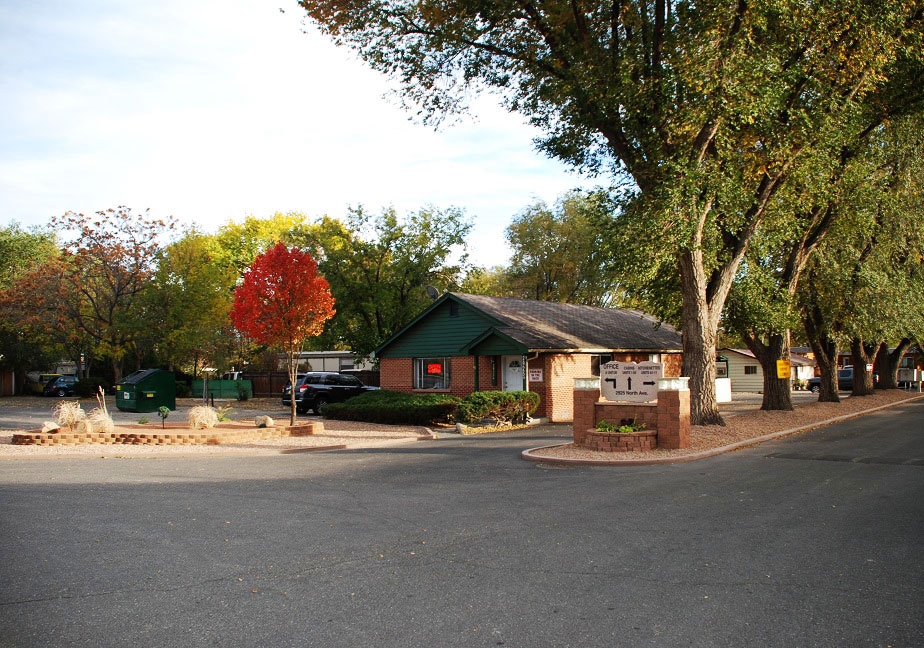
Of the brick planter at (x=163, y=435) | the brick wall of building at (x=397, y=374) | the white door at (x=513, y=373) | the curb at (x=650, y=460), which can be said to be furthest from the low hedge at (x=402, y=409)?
the curb at (x=650, y=460)

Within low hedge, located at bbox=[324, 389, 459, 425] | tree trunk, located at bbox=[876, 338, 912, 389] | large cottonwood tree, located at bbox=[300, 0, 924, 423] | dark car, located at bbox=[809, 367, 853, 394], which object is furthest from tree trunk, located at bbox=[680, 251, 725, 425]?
dark car, located at bbox=[809, 367, 853, 394]

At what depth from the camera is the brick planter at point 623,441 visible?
14961 millimetres

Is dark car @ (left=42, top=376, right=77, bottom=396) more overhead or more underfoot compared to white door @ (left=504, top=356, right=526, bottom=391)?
more underfoot

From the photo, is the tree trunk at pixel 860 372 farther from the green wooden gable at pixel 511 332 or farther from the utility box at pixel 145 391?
the utility box at pixel 145 391

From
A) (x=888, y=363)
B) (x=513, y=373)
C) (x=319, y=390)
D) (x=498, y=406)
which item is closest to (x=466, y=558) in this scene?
(x=498, y=406)

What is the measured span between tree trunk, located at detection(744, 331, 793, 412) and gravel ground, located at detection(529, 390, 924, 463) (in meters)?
0.65

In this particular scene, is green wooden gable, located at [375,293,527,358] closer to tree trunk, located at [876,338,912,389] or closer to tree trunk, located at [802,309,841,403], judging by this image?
tree trunk, located at [802,309,841,403]

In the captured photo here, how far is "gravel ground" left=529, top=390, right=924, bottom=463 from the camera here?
46.4 feet

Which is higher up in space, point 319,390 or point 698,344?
point 698,344

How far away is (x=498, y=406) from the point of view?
902 inches

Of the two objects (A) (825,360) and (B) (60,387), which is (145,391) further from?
(A) (825,360)

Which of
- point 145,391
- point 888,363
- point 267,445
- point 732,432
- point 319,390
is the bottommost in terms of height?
point 267,445

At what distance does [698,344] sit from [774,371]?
954cm

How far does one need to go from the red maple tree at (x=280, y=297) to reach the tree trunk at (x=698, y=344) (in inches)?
385
